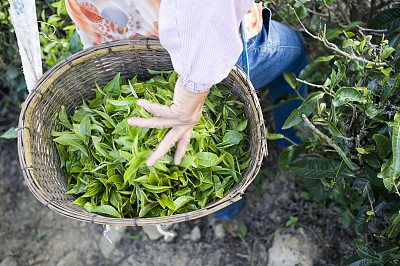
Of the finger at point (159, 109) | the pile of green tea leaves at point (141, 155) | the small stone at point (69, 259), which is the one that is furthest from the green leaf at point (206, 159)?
the small stone at point (69, 259)

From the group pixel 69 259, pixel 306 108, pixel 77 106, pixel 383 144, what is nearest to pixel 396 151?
pixel 383 144

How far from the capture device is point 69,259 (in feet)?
5.34

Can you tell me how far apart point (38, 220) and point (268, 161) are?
1.13 meters

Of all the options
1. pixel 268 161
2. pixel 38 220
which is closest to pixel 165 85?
pixel 268 161

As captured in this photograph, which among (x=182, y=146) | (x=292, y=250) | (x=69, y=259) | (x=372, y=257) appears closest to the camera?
(x=182, y=146)

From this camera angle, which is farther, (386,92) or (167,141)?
(386,92)

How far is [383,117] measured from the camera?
39.2 inches

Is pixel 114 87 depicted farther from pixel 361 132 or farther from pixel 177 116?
pixel 361 132

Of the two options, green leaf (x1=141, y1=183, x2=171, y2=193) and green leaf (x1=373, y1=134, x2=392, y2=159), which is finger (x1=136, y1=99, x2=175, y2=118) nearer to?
green leaf (x1=141, y1=183, x2=171, y2=193)

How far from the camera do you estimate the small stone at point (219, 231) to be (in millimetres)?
1638

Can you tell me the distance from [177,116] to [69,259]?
115 cm

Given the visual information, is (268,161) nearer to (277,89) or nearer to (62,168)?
(277,89)

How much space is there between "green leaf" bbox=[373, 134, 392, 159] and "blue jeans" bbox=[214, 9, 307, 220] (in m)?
0.42

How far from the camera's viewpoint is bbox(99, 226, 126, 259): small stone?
64.2 inches
